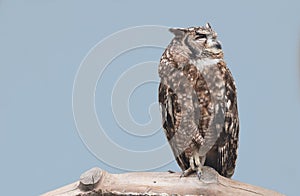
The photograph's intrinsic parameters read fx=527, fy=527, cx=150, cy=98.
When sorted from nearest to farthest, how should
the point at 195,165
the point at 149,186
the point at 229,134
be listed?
the point at 149,186 < the point at 195,165 < the point at 229,134

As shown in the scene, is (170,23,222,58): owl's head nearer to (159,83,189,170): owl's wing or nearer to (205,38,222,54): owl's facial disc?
(205,38,222,54): owl's facial disc

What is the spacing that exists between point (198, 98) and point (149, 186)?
0.57 meters

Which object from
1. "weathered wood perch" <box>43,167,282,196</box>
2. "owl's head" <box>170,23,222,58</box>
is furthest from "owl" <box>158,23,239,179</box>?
"weathered wood perch" <box>43,167,282,196</box>

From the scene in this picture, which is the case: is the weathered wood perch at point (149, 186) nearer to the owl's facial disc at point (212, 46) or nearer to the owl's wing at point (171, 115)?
the owl's wing at point (171, 115)

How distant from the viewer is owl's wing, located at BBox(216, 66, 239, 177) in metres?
2.61

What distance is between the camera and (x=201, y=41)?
260cm

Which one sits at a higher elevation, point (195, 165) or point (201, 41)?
point (201, 41)

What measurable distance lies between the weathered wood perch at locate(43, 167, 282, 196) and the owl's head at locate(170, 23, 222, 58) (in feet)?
2.11

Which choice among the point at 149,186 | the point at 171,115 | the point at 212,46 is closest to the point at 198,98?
the point at 171,115

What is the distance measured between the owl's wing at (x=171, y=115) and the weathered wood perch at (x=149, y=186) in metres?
0.39

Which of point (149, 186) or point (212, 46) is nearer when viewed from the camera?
point (149, 186)

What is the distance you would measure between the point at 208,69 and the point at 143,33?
0.37 m

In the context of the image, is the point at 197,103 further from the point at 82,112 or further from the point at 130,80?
the point at 82,112

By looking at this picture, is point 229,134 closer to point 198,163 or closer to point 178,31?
point 198,163
